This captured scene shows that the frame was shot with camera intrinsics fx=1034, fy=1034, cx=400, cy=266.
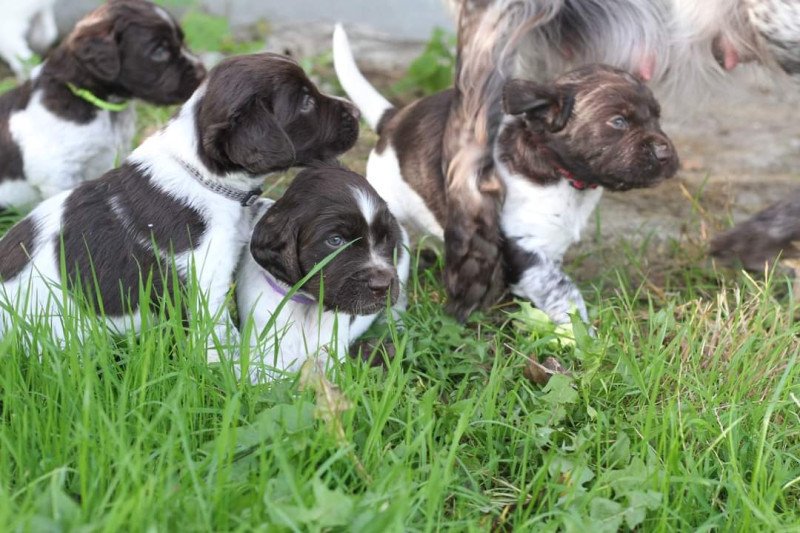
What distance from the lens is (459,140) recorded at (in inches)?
152

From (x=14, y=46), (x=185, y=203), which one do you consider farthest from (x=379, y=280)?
(x=14, y=46)

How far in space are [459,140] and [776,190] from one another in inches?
87.0

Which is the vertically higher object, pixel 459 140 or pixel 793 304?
pixel 459 140

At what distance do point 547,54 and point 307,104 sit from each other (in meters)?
1.44

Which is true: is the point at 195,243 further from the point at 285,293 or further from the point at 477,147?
the point at 477,147

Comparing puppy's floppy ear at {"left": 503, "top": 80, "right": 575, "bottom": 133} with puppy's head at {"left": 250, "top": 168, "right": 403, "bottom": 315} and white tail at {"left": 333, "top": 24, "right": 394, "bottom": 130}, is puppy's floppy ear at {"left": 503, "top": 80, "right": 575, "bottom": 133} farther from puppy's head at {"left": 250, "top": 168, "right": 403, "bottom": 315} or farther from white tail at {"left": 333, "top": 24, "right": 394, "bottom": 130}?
white tail at {"left": 333, "top": 24, "right": 394, "bottom": 130}

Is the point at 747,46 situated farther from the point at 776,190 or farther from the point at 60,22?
the point at 60,22

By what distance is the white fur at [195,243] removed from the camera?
10.5 feet

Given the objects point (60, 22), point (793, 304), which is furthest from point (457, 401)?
point (60, 22)

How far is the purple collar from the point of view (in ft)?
10.9

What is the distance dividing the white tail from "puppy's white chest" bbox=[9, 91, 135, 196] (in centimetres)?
102

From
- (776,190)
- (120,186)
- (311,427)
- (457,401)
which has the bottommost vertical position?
(776,190)

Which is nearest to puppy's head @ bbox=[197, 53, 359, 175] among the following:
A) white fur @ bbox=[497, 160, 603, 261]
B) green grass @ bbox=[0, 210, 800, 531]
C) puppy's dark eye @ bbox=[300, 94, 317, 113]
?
puppy's dark eye @ bbox=[300, 94, 317, 113]

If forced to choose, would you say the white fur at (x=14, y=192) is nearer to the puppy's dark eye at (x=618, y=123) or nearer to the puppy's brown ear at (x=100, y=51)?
the puppy's brown ear at (x=100, y=51)
